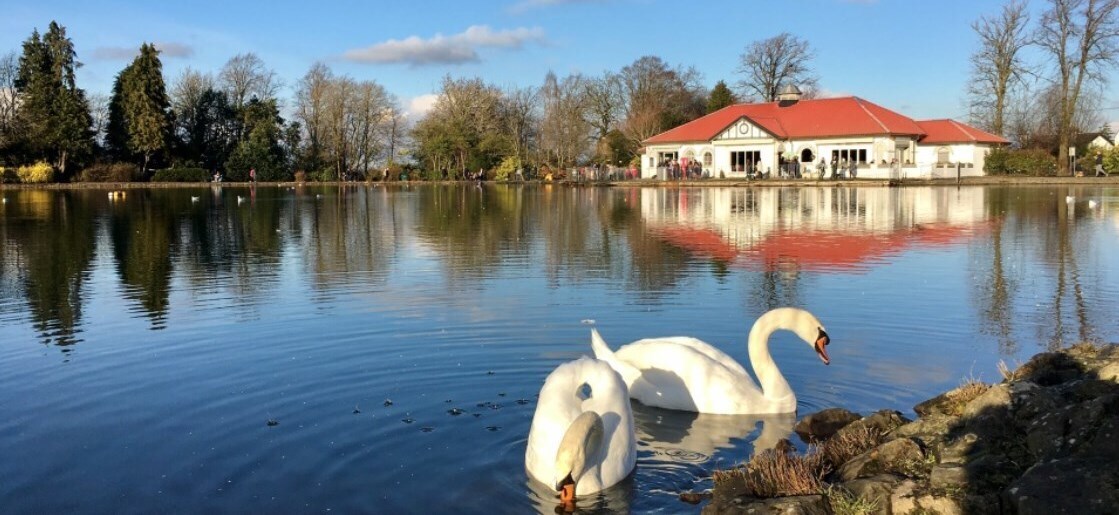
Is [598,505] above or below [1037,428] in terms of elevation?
below

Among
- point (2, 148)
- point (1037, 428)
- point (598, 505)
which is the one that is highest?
point (2, 148)

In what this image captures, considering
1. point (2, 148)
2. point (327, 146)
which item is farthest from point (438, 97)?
point (2, 148)

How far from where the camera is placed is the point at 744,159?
229 ft

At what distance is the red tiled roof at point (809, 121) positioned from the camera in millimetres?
66762

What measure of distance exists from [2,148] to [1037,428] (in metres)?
80.2

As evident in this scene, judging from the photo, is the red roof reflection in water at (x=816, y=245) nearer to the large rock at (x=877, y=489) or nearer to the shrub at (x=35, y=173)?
the large rock at (x=877, y=489)

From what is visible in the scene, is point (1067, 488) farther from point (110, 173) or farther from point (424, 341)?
point (110, 173)

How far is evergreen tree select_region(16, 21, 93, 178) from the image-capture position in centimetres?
7181

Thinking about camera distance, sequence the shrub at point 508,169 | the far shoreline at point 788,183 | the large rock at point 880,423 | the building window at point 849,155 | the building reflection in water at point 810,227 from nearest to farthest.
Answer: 1. the large rock at point 880,423
2. the building reflection in water at point 810,227
3. the far shoreline at point 788,183
4. the building window at point 849,155
5. the shrub at point 508,169

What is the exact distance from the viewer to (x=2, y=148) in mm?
70750

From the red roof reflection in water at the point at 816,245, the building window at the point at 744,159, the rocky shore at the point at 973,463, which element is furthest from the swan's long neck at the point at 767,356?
the building window at the point at 744,159

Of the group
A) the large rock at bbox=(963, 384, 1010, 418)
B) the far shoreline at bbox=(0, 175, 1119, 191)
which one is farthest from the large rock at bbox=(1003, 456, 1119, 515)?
the far shoreline at bbox=(0, 175, 1119, 191)

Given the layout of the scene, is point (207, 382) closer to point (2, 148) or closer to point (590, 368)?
point (590, 368)

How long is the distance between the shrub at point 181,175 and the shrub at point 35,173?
8218 millimetres
